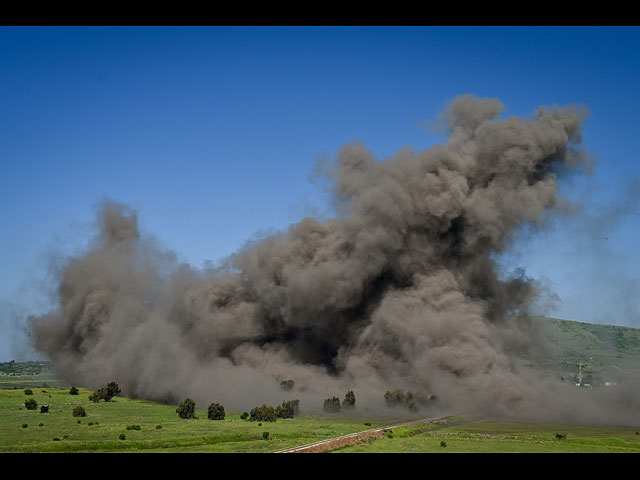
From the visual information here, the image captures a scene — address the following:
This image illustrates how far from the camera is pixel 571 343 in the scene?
15300 centimetres

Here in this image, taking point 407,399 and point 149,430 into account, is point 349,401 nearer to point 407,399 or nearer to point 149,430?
point 407,399

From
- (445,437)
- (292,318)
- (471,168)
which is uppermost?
(471,168)

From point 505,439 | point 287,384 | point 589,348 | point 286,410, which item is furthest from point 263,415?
point 589,348

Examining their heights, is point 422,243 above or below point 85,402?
above

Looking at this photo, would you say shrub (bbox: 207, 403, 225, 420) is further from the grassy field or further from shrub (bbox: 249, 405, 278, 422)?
shrub (bbox: 249, 405, 278, 422)

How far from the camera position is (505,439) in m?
35.4

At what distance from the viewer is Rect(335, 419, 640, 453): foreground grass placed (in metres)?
31.2

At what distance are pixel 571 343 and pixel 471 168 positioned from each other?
10718 cm

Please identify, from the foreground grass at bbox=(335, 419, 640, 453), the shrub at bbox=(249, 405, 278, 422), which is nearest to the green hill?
the foreground grass at bbox=(335, 419, 640, 453)

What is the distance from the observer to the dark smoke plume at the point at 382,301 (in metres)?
56.4

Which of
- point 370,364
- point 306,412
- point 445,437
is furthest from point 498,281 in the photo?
point 445,437

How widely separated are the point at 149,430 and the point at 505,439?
21199 mm
